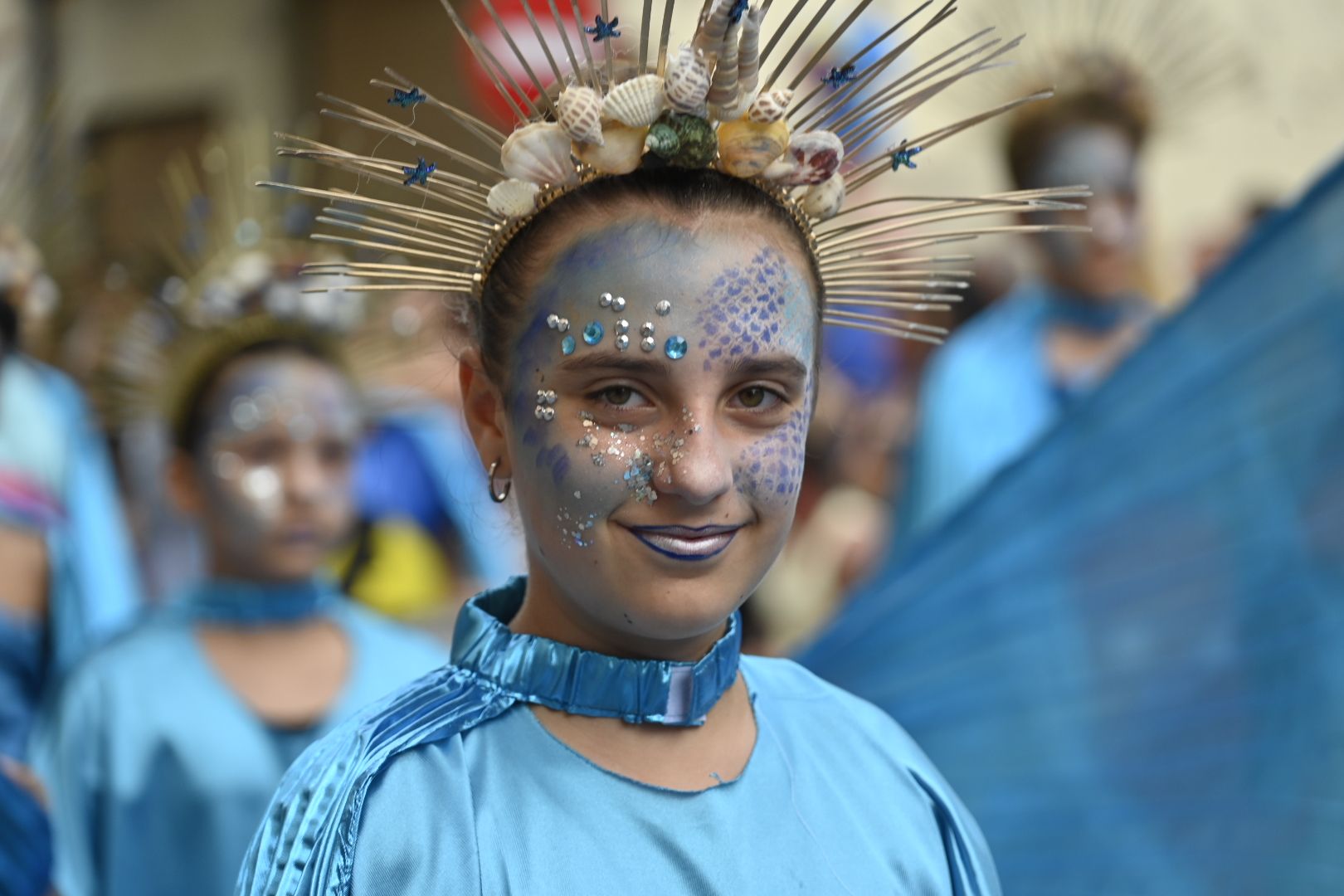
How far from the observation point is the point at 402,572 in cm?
573

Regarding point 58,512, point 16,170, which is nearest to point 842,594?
point 58,512

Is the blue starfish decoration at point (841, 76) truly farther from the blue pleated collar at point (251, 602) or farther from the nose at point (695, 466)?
the blue pleated collar at point (251, 602)

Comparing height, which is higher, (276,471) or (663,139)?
(663,139)

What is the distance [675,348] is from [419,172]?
1.19ft

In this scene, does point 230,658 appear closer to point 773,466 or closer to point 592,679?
point 592,679

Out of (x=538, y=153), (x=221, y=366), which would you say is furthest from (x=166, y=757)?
(x=538, y=153)

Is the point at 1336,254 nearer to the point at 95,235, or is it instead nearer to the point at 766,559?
the point at 766,559

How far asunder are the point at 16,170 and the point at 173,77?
5.59m

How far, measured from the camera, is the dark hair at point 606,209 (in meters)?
2.03

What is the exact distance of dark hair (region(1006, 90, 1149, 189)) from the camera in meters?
4.98

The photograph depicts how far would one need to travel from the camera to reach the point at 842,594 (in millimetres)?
5660

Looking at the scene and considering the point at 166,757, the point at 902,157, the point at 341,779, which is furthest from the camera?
the point at 166,757

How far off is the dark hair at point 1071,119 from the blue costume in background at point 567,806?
314 centimetres

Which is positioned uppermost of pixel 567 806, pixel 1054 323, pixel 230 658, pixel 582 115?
pixel 582 115
